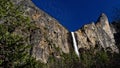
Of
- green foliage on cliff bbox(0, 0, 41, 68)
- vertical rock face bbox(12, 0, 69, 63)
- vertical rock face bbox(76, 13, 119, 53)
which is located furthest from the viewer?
vertical rock face bbox(76, 13, 119, 53)

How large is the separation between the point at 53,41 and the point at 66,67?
156 ft

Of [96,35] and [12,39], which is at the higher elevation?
[96,35]

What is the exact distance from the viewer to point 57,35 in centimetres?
11506

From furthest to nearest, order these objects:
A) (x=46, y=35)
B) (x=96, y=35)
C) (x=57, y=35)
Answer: (x=96, y=35), (x=57, y=35), (x=46, y=35)

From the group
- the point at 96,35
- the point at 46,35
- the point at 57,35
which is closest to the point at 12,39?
the point at 46,35

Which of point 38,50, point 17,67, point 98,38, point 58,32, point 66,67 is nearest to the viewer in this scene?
point 17,67

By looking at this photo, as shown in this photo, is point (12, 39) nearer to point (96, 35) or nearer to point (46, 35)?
point (46, 35)

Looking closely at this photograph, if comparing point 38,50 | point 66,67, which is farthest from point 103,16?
point 66,67

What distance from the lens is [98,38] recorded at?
422 ft

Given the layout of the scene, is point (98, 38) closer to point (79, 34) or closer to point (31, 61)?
point (79, 34)

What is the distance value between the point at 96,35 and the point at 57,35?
20614mm

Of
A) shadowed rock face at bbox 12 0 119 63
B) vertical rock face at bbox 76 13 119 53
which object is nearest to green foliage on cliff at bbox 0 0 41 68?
shadowed rock face at bbox 12 0 119 63

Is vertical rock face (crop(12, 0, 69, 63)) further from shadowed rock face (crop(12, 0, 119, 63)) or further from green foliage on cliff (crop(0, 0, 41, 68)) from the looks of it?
green foliage on cliff (crop(0, 0, 41, 68))

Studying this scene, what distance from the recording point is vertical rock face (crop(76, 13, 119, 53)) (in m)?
121
